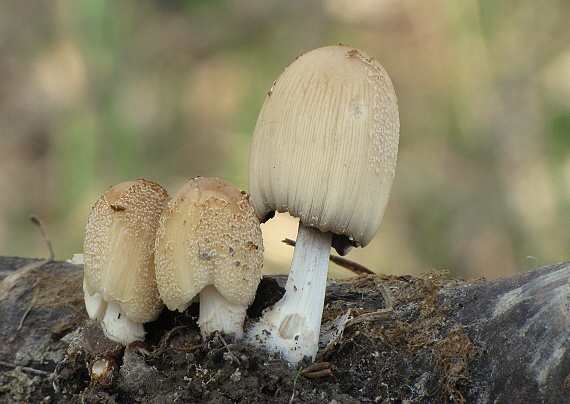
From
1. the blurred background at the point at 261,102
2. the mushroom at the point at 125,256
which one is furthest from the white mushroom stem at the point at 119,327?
the blurred background at the point at 261,102

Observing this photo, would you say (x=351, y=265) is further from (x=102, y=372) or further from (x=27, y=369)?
(x=27, y=369)

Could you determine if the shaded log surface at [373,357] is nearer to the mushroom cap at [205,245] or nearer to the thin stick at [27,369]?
the thin stick at [27,369]

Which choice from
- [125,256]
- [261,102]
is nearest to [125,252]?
[125,256]

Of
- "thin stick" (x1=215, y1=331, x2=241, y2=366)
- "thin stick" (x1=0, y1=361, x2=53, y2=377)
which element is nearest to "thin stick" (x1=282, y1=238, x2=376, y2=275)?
"thin stick" (x1=215, y1=331, x2=241, y2=366)

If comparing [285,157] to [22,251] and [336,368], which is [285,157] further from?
[22,251]

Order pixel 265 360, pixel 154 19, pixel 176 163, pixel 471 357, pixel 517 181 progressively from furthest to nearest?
pixel 154 19
pixel 176 163
pixel 517 181
pixel 265 360
pixel 471 357

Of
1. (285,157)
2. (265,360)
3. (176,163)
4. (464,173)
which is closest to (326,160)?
(285,157)
